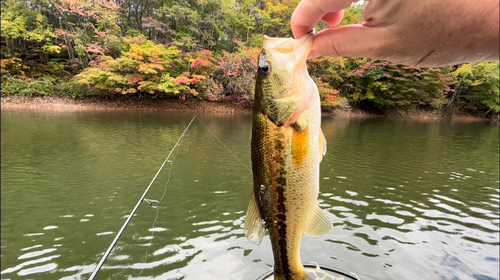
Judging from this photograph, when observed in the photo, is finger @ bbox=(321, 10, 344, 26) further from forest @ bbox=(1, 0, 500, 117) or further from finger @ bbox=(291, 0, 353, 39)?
forest @ bbox=(1, 0, 500, 117)

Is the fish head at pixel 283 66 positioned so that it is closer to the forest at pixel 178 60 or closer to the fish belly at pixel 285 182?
the fish belly at pixel 285 182

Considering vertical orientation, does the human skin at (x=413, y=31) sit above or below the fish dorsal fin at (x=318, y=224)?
above

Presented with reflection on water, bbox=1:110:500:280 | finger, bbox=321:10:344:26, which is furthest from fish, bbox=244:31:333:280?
reflection on water, bbox=1:110:500:280

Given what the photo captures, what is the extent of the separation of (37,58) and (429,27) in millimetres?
38864

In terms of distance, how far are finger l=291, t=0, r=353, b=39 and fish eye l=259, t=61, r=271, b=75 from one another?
0.22 m

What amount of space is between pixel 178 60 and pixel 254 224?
26.6m

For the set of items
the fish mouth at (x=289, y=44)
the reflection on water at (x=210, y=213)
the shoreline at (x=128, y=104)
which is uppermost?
the fish mouth at (x=289, y=44)

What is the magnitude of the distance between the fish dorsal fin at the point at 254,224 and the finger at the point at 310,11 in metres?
0.97

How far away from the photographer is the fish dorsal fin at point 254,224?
5.35 ft

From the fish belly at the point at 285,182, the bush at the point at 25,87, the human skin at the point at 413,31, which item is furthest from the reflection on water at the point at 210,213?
the bush at the point at 25,87

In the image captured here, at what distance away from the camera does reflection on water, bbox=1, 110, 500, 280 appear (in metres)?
4.67

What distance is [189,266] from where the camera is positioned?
4578mm

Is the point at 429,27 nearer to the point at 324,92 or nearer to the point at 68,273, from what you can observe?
the point at 68,273

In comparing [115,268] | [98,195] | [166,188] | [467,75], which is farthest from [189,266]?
[467,75]
